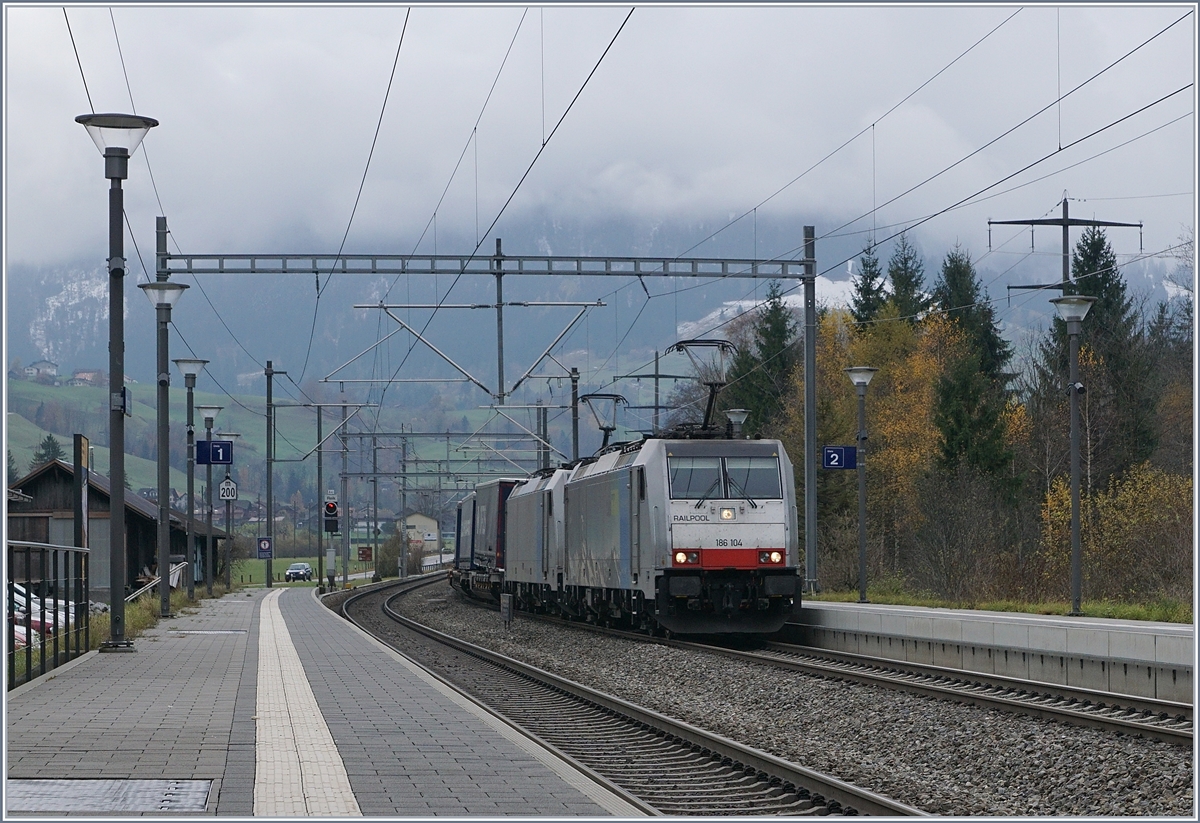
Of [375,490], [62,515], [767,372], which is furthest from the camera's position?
[375,490]

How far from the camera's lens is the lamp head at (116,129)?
19.0 m

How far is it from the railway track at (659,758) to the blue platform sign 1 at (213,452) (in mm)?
16228

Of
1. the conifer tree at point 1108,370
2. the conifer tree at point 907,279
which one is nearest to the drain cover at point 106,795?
the conifer tree at point 1108,370

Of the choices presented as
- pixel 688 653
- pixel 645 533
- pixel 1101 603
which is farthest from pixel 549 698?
pixel 1101 603

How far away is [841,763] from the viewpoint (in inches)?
459

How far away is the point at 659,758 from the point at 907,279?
215ft

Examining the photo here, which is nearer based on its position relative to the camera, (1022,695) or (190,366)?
(1022,695)

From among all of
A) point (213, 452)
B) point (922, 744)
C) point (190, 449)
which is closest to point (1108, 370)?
point (190, 449)

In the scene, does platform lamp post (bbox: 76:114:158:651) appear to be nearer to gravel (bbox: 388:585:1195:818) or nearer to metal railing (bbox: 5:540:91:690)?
metal railing (bbox: 5:540:91:690)

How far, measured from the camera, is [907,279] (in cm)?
7525

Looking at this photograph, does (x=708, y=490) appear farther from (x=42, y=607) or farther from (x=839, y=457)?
(x=42, y=607)

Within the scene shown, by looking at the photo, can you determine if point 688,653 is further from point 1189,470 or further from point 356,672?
point 1189,470

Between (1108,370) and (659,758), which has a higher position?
(1108,370)

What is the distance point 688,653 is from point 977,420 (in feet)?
109
